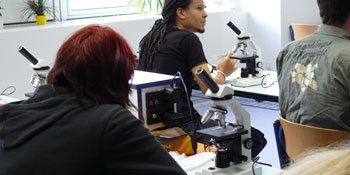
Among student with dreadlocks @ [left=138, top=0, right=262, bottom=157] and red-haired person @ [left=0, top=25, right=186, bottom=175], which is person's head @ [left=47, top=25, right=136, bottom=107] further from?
student with dreadlocks @ [left=138, top=0, right=262, bottom=157]

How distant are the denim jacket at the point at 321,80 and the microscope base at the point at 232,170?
36 cm

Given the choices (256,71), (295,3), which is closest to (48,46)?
(256,71)

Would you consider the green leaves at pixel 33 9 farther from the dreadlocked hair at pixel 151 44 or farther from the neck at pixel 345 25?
the neck at pixel 345 25

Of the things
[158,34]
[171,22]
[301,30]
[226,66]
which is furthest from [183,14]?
[301,30]

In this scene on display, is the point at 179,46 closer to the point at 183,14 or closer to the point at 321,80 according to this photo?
the point at 183,14

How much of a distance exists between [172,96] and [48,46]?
105 inches

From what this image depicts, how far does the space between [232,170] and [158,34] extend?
128cm

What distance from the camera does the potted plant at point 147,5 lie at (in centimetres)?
594

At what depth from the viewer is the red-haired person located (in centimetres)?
146

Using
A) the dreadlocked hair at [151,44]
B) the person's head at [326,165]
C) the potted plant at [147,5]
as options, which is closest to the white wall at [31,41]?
the potted plant at [147,5]

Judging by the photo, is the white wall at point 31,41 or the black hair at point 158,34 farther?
the white wall at point 31,41

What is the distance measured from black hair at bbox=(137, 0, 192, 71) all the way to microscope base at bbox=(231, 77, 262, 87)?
705 millimetres

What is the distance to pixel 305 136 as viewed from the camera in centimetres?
233

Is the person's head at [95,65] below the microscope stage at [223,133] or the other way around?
the other way around
